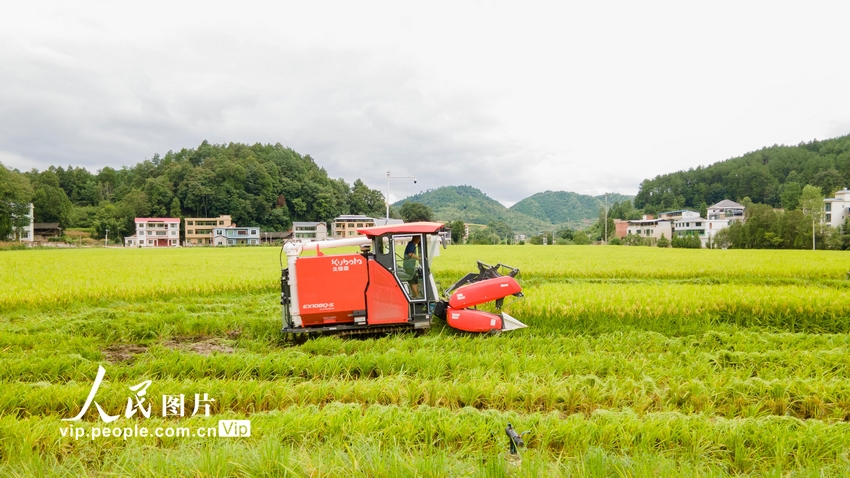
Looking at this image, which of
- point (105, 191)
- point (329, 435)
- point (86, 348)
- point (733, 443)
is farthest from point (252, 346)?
point (105, 191)

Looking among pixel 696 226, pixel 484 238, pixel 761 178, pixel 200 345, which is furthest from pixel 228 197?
pixel 761 178

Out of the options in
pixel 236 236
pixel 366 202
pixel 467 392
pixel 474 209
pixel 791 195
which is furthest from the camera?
pixel 474 209

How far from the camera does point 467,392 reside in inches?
168

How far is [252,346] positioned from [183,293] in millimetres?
6696

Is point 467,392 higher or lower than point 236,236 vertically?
lower

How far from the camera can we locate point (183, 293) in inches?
465

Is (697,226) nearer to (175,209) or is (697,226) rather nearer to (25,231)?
(175,209)

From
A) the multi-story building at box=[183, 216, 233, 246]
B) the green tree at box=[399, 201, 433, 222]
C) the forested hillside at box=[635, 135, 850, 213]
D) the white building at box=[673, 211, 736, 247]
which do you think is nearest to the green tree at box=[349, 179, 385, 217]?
the green tree at box=[399, 201, 433, 222]

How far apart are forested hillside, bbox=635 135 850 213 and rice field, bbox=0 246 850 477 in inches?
3541

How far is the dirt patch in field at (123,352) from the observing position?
600 cm

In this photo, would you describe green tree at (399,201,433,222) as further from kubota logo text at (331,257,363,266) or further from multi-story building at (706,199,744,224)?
multi-story building at (706,199,744,224)

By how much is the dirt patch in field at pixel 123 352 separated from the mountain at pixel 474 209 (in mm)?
137708

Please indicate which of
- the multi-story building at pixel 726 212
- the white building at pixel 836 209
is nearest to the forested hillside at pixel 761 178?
the multi-story building at pixel 726 212

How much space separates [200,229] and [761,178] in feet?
423
